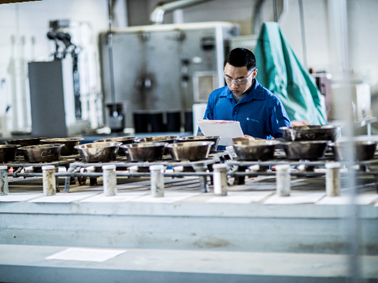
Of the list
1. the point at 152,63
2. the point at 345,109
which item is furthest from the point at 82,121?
the point at 345,109

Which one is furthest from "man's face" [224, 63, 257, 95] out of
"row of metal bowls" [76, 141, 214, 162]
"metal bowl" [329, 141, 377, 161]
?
"metal bowl" [329, 141, 377, 161]

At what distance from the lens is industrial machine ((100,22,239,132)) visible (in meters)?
8.05

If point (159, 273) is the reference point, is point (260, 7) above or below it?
above

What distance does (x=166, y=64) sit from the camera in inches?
330

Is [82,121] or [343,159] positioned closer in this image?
[343,159]

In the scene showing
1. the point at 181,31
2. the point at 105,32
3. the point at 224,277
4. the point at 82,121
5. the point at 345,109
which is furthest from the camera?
the point at 105,32

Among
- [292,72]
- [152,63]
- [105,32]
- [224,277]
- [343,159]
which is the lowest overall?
[224,277]

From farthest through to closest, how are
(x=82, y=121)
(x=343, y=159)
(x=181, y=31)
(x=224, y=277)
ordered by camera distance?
1. (x=181, y=31)
2. (x=82, y=121)
3. (x=343, y=159)
4. (x=224, y=277)

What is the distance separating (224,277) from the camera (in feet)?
6.97

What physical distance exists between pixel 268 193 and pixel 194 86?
20.1 ft

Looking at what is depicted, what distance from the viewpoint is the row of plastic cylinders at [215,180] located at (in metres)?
2.11

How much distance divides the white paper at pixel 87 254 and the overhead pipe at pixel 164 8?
7.18 m

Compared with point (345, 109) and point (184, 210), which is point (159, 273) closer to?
point (184, 210)

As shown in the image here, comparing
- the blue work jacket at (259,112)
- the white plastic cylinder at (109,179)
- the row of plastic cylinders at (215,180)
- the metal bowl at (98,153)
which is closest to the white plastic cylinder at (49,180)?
the row of plastic cylinders at (215,180)
